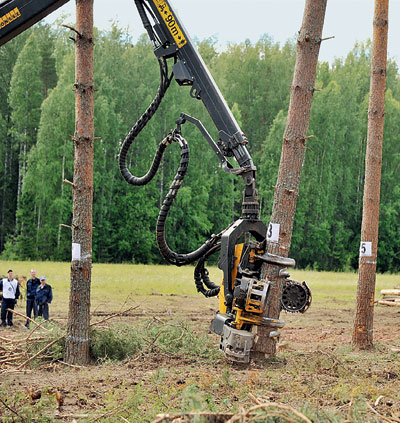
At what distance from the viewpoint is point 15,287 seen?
14.9 meters

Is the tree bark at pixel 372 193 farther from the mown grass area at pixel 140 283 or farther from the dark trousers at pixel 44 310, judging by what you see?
the mown grass area at pixel 140 283

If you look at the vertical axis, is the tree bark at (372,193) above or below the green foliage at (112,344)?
above

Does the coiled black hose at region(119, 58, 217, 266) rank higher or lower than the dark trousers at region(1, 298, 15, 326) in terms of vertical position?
higher

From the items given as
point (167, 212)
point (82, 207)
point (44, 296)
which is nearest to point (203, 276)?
point (167, 212)

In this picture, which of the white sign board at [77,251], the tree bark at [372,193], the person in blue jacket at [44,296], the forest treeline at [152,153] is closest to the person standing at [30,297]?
the person in blue jacket at [44,296]

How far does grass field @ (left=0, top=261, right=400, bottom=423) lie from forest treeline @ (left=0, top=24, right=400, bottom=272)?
72.5 ft

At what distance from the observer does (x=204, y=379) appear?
770 cm

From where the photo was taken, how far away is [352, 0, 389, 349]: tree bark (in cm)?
1151

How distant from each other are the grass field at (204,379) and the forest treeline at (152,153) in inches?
870

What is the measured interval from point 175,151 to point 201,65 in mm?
33953

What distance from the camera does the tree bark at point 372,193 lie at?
11508 mm

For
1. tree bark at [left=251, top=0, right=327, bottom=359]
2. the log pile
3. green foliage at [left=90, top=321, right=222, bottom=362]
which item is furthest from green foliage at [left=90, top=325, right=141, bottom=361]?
the log pile

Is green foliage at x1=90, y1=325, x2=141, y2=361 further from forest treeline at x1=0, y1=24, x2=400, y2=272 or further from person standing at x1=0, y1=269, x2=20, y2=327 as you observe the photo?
forest treeline at x1=0, y1=24, x2=400, y2=272

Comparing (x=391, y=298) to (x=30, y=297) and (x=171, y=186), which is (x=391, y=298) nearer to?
(x=30, y=297)
